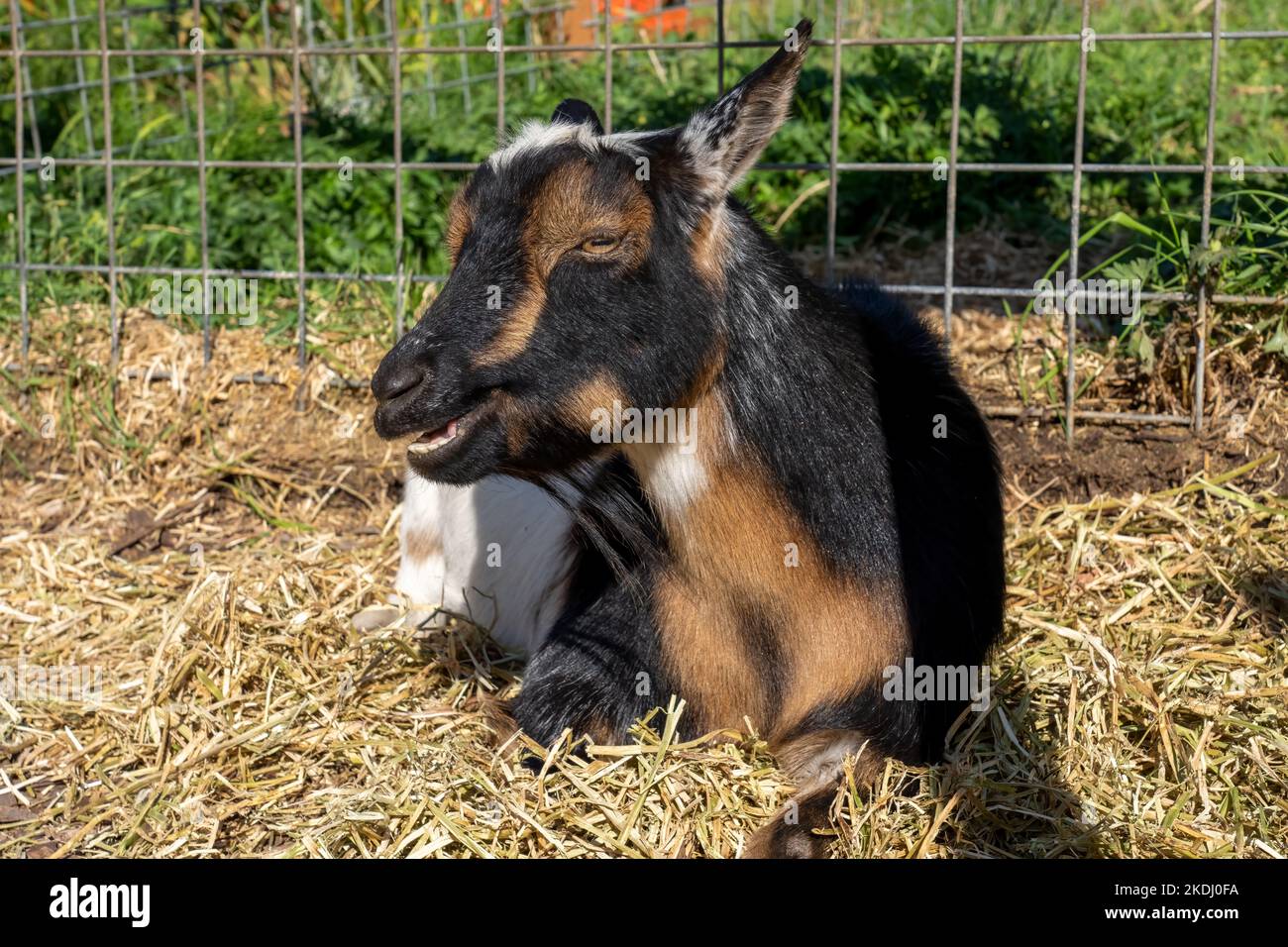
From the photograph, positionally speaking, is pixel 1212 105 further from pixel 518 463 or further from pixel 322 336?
pixel 322 336

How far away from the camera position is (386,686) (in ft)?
14.3

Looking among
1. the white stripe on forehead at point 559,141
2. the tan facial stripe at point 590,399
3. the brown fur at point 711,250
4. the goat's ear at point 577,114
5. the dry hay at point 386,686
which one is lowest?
the dry hay at point 386,686

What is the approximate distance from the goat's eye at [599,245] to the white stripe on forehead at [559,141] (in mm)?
218

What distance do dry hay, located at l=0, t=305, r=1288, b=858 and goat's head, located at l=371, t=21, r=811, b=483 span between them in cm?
88

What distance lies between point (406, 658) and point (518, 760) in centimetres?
81

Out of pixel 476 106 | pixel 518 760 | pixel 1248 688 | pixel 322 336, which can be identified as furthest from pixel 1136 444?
pixel 476 106

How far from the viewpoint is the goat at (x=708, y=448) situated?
3354 millimetres

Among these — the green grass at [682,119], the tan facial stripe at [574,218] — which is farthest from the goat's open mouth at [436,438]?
the green grass at [682,119]

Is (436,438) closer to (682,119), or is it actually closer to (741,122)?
(741,122)

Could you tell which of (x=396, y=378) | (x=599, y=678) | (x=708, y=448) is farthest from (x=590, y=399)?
(x=599, y=678)

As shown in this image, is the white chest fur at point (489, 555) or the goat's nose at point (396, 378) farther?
the white chest fur at point (489, 555)

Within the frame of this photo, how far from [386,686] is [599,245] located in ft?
5.43

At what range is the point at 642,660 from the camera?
3.82m

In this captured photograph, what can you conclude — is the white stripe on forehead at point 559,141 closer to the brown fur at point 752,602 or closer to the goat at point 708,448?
the goat at point 708,448
